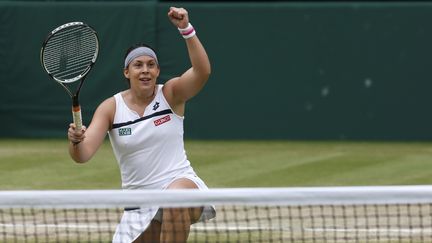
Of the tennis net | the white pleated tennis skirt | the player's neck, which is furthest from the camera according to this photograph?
the player's neck

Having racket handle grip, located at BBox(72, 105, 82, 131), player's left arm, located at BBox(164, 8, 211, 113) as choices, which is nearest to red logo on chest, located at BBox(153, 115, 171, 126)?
player's left arm, located at BBox(164, 8, 211, 113)

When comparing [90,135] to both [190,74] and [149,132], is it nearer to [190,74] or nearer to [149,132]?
[149,132]

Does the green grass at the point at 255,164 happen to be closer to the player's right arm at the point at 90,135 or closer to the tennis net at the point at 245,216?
the tennis net at the point at 245,216

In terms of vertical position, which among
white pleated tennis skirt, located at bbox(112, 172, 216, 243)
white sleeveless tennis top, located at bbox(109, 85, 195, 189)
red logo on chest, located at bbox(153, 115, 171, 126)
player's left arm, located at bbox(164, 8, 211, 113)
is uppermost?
player's left arm, located at bbox(164, 8, 211, 113)

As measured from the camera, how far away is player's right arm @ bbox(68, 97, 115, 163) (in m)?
7.67

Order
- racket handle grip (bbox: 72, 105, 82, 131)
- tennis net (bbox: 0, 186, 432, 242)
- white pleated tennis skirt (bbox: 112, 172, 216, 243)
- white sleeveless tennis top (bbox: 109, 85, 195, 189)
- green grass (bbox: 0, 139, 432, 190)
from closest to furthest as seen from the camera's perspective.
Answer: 1. tennis net (bbox: 0, 186, 432, 242)
2. racket handle grip (bbox: 72, 105, 82, 131)
3. white pleated tennis skirt (bbox: 112, 172, 216, 243)
4. white sleeveless tennis top (bbox: 109, 85, 195, 189)
5. green grass (bbox: 0, 139, 432, 190)

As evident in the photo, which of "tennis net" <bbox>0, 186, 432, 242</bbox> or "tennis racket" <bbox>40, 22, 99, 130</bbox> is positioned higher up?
"tennis racket" <bbox>40, 22, 99, 130</bbox>

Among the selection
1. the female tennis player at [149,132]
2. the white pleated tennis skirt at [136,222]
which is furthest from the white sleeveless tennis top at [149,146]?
the white pleated tennis skirt at [136,222]

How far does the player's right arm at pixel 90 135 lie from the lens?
7674 millimetres

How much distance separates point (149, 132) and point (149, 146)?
0.31ft

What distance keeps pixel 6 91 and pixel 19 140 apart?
0.86 m

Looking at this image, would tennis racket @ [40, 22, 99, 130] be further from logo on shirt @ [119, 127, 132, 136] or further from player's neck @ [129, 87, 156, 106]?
logo on shirt @ [119, 127, 132, 136]

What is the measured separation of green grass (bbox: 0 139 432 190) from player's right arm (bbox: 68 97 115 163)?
223 inches

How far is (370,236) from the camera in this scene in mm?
10367
